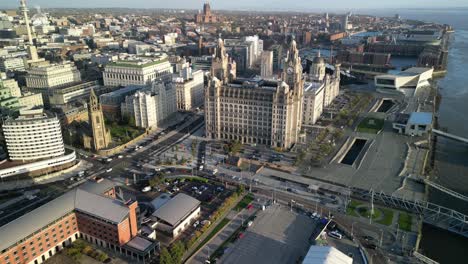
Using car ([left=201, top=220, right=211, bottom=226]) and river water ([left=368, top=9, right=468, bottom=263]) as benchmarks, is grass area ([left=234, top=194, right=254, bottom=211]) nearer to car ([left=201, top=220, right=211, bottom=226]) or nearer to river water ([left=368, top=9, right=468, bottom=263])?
car ([left=201, top=220, right=211, bottom=226])

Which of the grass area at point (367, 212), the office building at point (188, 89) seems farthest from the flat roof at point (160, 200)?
the office building at point (188, 89)

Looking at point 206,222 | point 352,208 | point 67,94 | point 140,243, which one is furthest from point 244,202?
point 67,94

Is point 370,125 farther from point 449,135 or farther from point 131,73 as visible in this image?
point 131,73

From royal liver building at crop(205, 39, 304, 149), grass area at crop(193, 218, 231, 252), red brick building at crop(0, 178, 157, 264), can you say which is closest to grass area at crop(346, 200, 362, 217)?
grass area at crop(193, 218, 231, 252)

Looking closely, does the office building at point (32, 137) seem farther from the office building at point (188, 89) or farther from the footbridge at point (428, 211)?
the footbridge at point (428, 211)

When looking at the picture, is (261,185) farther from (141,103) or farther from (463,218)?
(141,103)
